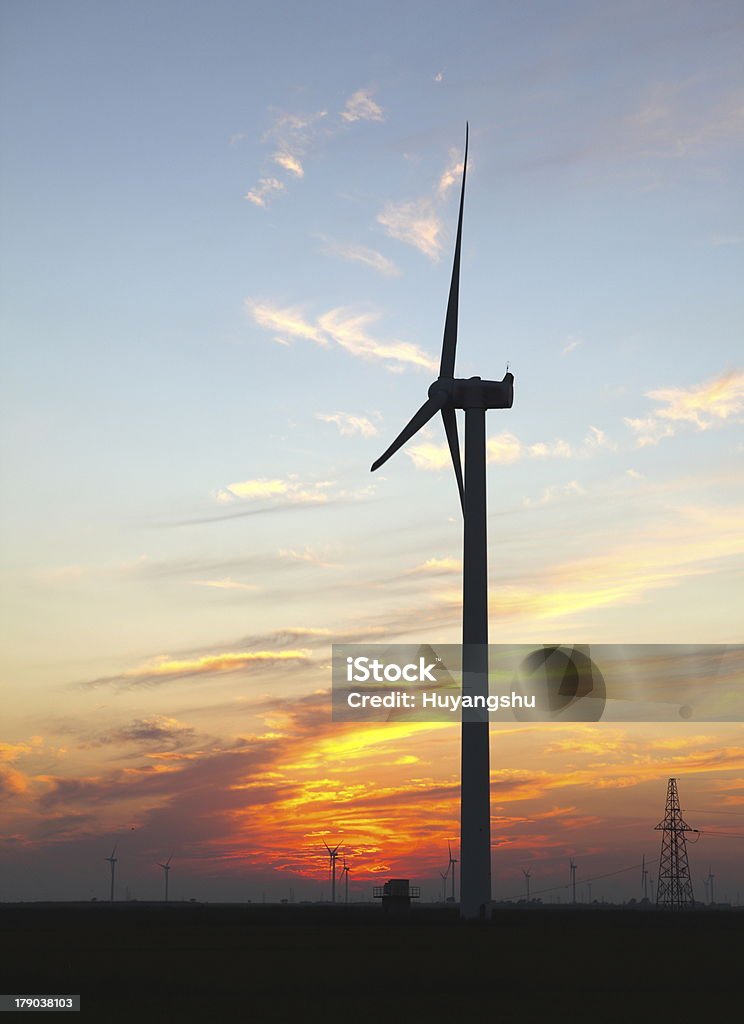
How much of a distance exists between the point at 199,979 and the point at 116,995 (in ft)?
21.6

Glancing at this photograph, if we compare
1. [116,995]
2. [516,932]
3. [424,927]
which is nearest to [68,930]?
[424,927]

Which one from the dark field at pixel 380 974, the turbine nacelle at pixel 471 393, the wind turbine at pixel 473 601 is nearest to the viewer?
the dark field at pixel 380 974

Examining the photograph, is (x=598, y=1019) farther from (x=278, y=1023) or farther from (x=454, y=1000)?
(x=278, y=1023)

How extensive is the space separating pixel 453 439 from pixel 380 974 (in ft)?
210

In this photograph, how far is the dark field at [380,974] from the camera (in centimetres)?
4172

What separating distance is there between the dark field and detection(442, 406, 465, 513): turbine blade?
41.4 metres

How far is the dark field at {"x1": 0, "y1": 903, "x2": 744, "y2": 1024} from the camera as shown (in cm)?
4172

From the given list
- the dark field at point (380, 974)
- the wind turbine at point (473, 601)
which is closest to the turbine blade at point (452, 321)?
the wind turbine at point (473, 601)

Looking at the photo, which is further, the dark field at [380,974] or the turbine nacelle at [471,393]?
the turbine nacelle at [471,393]

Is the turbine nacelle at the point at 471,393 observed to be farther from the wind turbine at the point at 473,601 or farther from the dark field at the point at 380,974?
the dark field at the point at 380,974

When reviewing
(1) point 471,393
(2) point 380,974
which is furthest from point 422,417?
(2) point 380,974

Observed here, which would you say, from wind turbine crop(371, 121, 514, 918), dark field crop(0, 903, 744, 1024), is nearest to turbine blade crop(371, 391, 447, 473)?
wind turbine crop(371, 121, 514, 918)

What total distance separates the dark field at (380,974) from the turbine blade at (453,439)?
136 ft

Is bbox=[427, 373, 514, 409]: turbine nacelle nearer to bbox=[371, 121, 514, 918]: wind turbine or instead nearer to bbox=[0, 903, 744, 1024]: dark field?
bbox=[371, 121, 514, 918]: wind turbine
